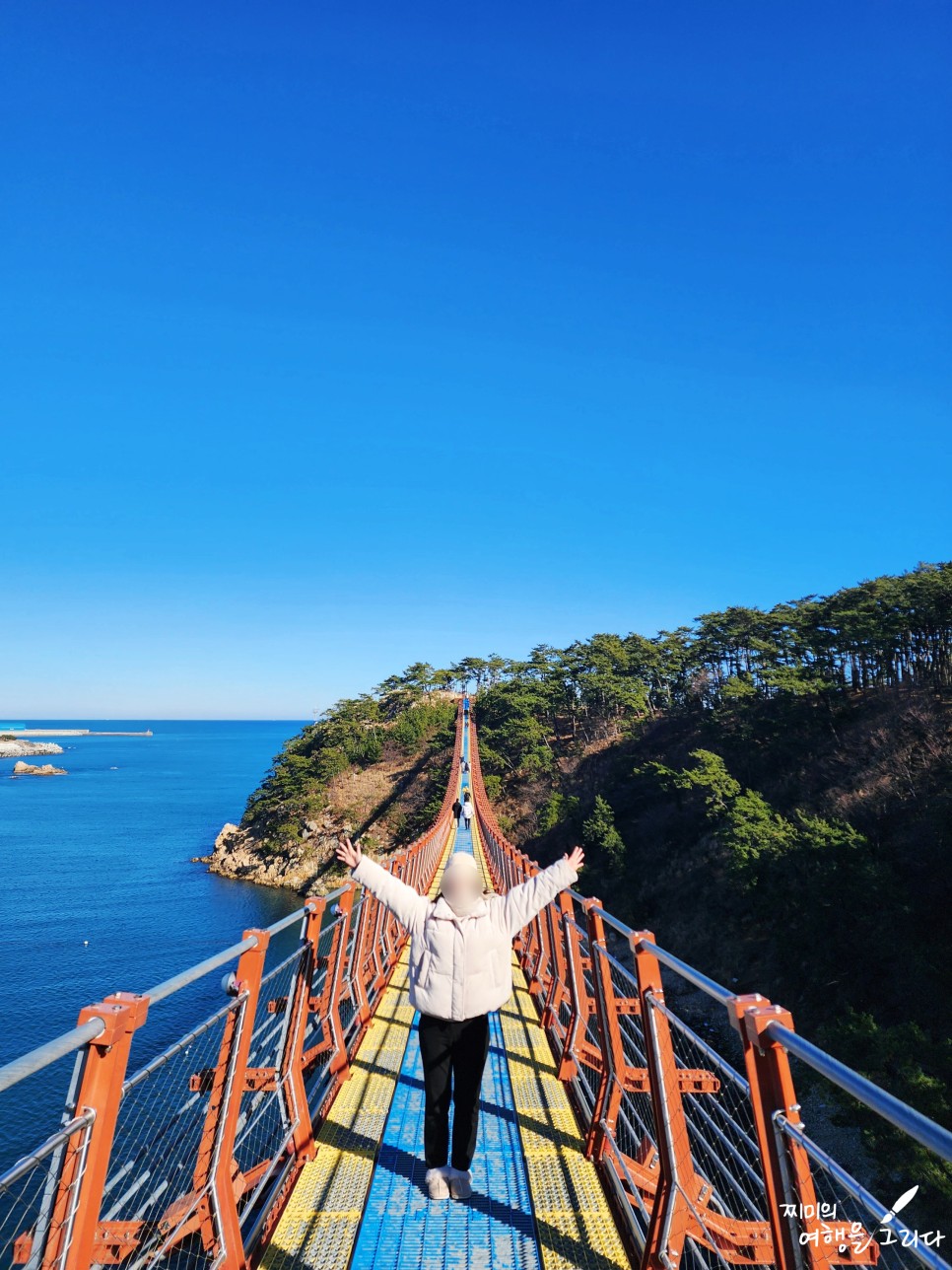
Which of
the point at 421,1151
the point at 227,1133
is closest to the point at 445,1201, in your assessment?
the point at 421,1151

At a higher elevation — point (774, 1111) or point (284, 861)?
point (774, 1111)

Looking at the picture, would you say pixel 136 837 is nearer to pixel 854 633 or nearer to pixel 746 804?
pixel 746 804

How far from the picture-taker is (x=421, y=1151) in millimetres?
2914

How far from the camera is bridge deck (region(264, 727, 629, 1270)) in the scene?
7.47 feet

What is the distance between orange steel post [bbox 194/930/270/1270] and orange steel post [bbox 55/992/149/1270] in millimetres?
675

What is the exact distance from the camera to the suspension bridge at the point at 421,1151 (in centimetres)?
142

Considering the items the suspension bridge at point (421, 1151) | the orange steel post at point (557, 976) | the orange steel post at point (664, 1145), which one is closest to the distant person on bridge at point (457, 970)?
the suspension bridge at point (421, 1151)

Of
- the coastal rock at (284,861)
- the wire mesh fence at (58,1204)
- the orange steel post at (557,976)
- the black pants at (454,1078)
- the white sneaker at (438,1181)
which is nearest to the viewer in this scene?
the wire mesh fence at (58,1204)

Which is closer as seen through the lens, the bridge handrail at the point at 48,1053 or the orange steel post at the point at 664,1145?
the bridge handrail at the point at 48,1053

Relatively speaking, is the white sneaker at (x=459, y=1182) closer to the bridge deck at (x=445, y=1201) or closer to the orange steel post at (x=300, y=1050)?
the bridge deck at (x=445, y=1201)

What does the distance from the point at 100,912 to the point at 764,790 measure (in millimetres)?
23025

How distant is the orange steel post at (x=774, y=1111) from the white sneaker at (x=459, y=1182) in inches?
52.9

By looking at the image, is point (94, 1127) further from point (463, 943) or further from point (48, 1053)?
point (463, 943)

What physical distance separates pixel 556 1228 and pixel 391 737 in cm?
4144
